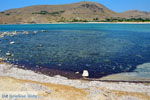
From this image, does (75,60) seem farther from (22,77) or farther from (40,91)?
(40,91)

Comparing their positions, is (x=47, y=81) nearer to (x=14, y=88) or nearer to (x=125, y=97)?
(x=14, y=88)

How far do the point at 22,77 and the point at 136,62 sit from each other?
1734 centimetres

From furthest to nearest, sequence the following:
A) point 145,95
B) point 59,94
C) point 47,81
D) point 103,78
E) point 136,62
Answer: point 136,62
point 103,78
point 47,81
point 145,95
point 59,94

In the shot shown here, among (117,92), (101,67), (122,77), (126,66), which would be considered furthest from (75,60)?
(117,92)

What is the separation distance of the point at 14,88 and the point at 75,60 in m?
16.5

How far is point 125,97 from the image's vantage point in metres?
16.6

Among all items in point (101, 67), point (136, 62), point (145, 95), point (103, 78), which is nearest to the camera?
point (145, 95)

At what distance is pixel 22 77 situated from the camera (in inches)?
880

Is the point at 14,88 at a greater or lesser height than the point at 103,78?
greater

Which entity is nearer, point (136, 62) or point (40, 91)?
point (40, 91)

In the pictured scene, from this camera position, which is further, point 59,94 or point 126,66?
point 126,66

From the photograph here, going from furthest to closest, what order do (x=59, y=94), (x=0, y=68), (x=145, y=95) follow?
(x=0, y=68) < (x=145, y=95) < (x=59, y=94)

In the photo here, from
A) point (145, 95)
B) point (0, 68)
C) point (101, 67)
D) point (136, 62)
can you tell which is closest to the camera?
point (145, 95)

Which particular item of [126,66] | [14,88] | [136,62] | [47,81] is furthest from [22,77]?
[136,62]
